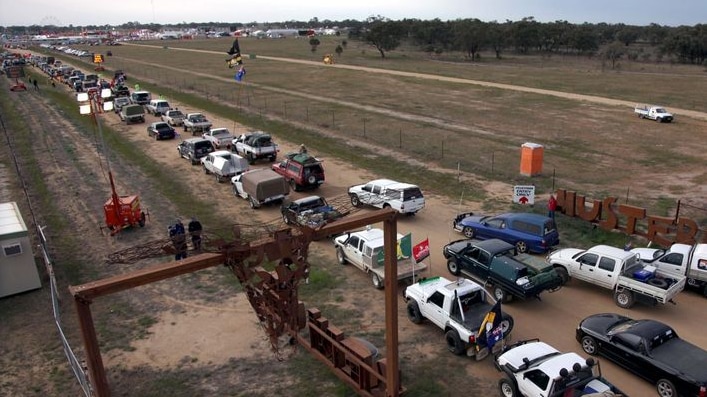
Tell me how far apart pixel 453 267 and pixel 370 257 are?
2.98m

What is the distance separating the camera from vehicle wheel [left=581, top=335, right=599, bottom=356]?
13.6 meters

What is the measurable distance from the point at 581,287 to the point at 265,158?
851 inches

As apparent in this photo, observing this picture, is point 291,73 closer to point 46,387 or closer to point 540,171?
point 540,171

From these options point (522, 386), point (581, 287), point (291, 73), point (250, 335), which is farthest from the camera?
point (291, 73)

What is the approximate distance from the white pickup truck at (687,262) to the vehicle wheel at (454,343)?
26.1ft

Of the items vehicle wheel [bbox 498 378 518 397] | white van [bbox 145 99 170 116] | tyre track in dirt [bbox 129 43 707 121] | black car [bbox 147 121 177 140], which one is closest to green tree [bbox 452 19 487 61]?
tyre track in dirt [bbox 129 43 707 121]

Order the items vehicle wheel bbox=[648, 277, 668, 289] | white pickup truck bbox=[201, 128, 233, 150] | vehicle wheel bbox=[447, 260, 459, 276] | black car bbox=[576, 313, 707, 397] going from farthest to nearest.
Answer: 1. white pickup truck bbox=[201, 128, 233, 150]
2. vehicle wheel bbox=[447, 260, 459, 276]
3. vehicle wheel bbox=[648, 277, 668, 289]
4. black car bbox=[576, 313, 707, 397]

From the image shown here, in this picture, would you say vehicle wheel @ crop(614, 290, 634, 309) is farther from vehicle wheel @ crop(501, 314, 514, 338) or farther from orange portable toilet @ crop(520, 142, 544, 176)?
orange portable toilet @ crop(520, 142, 544, 176)

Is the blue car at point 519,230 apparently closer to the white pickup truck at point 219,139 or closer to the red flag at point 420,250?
the red flag at point 420,250

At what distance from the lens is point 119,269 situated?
1955 centimetres

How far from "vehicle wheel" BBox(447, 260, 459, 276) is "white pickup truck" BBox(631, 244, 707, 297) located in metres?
6.07

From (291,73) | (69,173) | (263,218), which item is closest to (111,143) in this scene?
(69,173)

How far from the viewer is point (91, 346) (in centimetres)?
870

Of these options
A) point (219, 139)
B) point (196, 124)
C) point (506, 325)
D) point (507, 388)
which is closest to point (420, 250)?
point (506, 325)
